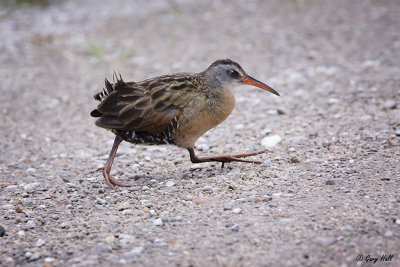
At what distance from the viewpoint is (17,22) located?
1152cm

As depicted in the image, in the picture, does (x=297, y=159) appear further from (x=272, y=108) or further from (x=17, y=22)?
(x=17, y=22)

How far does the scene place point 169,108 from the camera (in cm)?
471

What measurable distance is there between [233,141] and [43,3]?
30.5 feet

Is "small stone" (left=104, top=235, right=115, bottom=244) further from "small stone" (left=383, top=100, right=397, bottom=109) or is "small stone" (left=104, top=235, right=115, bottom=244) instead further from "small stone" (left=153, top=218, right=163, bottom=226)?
"small stone" (left=383, top=100, right=397, bottom=109)

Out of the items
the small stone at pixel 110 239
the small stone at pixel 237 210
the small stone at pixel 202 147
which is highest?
the small stone at pixel 202 147

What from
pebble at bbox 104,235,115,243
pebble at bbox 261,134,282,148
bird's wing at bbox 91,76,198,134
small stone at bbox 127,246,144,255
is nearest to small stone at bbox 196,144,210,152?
pebble at bbox 261,134,282,148

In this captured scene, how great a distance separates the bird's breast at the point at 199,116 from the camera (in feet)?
15.4

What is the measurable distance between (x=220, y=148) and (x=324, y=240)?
2511mm

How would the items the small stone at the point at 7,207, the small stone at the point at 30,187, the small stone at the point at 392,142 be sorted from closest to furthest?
the small stone at the point at 7,207 < the small stone at the point at 30,187 < the small stone at the point at 392,142

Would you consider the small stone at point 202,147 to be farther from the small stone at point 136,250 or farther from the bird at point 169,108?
the small stone at point 136,250

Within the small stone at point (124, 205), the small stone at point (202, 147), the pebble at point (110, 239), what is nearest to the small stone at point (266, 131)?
the small stone at point (202, 147)

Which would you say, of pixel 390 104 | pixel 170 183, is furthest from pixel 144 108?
pixel 390 104

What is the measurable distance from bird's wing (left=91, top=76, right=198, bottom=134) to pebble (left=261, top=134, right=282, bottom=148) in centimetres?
124

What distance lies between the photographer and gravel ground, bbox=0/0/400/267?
11.5 ft
